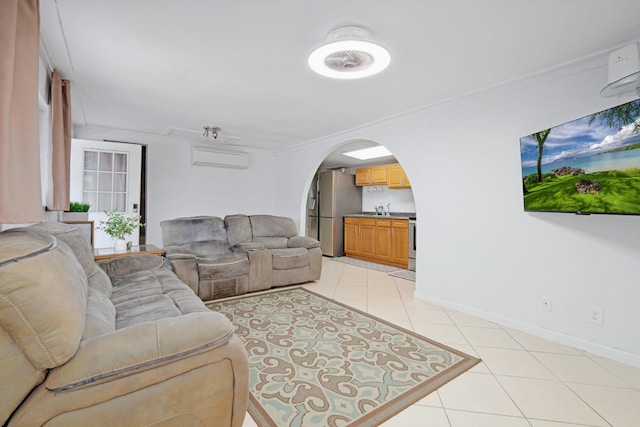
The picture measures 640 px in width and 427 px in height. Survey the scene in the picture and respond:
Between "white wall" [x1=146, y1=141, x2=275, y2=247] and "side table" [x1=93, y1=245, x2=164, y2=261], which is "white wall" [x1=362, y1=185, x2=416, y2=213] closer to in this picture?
"white wall" [x1=146, y1=141, x2=275, y2=247]

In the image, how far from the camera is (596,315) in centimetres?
228

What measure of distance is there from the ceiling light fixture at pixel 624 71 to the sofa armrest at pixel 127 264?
13.0 ft

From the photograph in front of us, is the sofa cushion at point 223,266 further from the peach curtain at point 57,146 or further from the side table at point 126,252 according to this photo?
the peach curtain at point 57,146

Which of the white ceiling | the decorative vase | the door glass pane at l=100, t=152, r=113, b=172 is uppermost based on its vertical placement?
the white ceiling

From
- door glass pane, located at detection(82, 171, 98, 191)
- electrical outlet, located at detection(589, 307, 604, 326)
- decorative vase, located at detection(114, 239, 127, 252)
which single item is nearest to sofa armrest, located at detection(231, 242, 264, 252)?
decorative vase, located at detection(114, 239, 127, 252)

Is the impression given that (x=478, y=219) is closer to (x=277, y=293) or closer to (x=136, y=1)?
(x=277, y=293)

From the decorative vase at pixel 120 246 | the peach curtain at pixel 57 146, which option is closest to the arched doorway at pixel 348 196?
the decorative vase at pixel 120 246

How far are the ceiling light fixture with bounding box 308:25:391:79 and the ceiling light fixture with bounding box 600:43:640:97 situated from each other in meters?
1.52

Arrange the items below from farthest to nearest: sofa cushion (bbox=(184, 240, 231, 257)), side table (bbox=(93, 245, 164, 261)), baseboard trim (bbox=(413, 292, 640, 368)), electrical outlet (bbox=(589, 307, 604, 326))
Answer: sofa cushion (bbox=(184, 240, 231, 257)) < side table (bbox=(93, 245, 164, 261)) < electrical outlet (bbox=(589, 307, 604, 326)) < baseboard trim (bbox=(413, 292, 640, 368))

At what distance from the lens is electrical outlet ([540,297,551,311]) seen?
2.51 meters

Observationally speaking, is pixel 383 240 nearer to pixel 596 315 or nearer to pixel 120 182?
pixel 596 315

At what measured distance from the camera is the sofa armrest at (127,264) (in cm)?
257

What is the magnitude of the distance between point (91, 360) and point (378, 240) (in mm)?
5311

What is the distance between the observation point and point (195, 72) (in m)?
2.60
